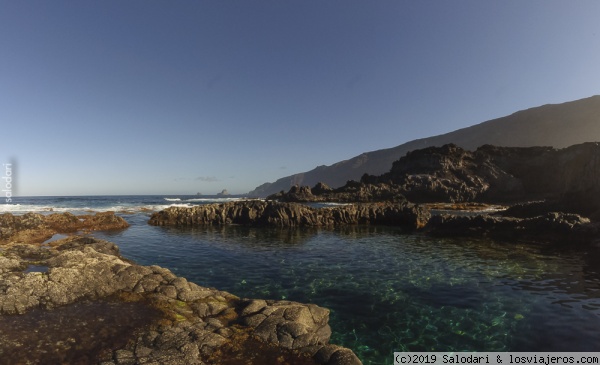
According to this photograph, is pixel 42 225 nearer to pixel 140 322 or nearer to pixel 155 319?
pixel 140 322

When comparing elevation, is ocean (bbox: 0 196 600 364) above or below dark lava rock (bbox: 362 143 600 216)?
below

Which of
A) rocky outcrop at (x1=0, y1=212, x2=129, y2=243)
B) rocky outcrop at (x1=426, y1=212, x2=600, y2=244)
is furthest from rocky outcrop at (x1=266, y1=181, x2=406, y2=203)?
rocky outcrop at (x1=0, y1=212, x2=129, y2=243)

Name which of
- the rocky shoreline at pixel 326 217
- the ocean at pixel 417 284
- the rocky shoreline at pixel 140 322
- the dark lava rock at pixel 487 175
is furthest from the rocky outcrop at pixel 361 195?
the rocky shoreline at pixel 140 322

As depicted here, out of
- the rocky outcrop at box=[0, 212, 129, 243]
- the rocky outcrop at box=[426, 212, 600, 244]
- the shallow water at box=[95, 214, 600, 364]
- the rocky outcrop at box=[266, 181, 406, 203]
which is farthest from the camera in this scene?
the rocky outcrop at box=[266, 181, 406, 203]

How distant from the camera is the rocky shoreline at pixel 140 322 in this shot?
827 centimetres

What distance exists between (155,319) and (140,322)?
18.5 inches

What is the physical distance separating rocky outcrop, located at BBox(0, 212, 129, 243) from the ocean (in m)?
7.52

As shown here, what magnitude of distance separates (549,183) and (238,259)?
113056 mm

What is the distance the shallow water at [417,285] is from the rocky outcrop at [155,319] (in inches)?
88.5

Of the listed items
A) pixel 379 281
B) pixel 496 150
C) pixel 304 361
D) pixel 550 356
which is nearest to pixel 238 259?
pixel 379 281

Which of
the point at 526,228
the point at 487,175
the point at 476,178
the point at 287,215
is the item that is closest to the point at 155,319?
the point at 287,215

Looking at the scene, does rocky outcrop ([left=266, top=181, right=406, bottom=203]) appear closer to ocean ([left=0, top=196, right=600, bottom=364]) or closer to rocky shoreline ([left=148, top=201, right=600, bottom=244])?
rocky shoreline ([left=148, top=201, right=600, bottom=244])

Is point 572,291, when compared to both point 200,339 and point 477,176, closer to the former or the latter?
point 200,339

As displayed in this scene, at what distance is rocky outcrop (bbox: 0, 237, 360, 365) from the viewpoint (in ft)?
27.3
